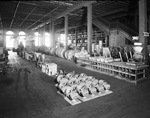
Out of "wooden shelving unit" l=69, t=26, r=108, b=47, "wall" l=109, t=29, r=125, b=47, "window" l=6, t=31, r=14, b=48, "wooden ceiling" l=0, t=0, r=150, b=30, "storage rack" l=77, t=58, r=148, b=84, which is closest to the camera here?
"storage rack" l=77, t=58, r=148, b=84

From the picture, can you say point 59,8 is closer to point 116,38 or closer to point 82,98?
point 116,38

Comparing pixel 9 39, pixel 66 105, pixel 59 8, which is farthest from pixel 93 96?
pixel 9 39

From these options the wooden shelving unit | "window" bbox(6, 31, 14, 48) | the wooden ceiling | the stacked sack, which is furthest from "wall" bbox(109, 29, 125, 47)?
"window" bbox(6, 31, 14, 48)

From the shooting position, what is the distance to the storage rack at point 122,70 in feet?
14.7

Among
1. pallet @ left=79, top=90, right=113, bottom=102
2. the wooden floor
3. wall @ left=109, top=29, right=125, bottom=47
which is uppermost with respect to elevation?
wall @ left=109, top=29, right=125, bottom=47

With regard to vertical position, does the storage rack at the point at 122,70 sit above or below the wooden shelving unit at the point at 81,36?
below

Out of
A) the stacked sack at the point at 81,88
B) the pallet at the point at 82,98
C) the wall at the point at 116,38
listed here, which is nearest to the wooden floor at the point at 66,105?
the pallet at the point at 82,98

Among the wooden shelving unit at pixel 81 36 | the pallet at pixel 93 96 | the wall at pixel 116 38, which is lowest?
the pallet at pixel 93 96

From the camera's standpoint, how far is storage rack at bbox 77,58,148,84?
4488 millimetres

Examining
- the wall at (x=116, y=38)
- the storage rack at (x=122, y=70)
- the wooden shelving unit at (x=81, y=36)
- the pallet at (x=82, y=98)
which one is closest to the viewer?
the pallet at (x=82, y=98)

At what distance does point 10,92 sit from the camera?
3.59m

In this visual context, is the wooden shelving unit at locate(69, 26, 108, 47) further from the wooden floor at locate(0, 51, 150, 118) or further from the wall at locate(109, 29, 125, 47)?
the wooden floor at locate(0, 51, 150, 118)

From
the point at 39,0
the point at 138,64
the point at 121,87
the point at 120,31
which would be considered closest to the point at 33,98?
the point at 121,87

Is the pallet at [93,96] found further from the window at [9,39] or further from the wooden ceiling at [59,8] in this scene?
the window at [9,39]
